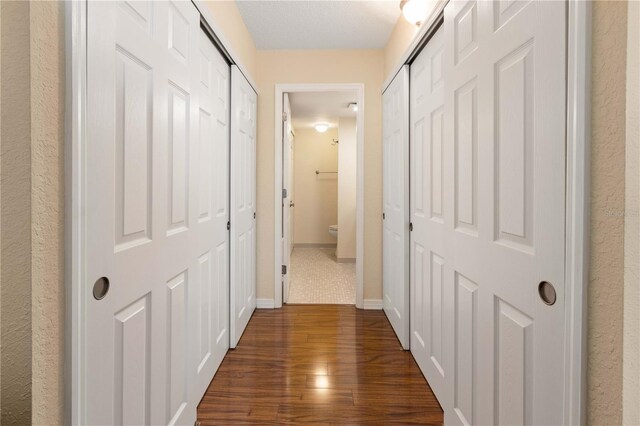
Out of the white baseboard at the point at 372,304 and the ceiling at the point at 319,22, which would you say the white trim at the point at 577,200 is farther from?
the white baseboard at the point at 372,304

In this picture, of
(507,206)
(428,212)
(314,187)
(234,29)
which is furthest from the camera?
(314,187)

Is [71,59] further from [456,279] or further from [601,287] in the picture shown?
[456,279]

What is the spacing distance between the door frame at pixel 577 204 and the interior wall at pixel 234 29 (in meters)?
1.64

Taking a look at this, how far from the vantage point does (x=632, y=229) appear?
0.65 m

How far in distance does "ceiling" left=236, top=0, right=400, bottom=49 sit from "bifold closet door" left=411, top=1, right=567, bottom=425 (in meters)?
1.01

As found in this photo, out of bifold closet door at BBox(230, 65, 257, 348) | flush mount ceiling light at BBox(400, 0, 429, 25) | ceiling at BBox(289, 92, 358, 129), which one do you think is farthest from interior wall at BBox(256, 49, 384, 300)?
flush mount ceiling light at BBox(400, 0, 429, 25)

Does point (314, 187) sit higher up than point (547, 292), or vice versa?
point (314, 187)

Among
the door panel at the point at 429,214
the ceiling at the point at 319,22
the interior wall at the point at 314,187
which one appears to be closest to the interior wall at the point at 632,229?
the door panel at the point at 429,214

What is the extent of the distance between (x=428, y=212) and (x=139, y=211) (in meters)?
1.50

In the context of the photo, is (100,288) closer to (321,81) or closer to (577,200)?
(577,200)

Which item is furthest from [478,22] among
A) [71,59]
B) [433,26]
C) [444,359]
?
[444,359]

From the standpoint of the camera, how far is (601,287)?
72cm

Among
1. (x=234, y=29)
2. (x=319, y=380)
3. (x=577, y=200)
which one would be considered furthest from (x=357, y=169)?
(x=577, y=200)

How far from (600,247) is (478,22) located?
Answer: 0.92 meters
